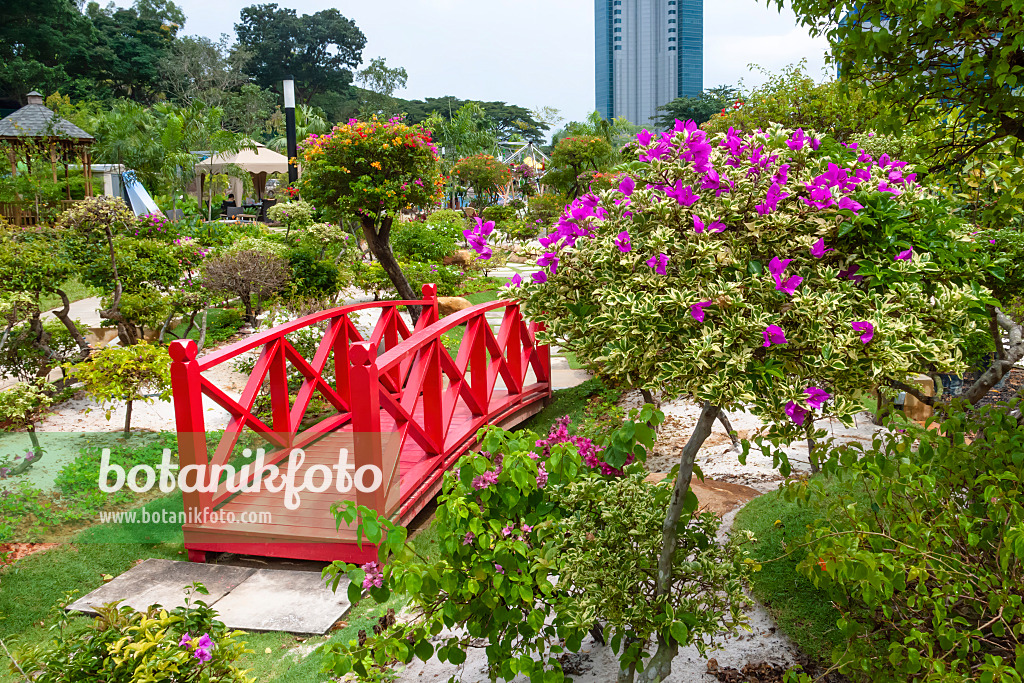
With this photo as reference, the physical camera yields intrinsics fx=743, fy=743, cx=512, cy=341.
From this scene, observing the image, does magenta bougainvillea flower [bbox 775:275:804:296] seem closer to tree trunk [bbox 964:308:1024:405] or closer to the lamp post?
tree trunk [bbox 964:308:1024:405]

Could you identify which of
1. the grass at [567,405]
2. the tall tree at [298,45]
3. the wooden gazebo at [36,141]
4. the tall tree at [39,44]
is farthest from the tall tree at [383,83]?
the grass at [567,405]

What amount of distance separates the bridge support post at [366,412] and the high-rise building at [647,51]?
10146cm

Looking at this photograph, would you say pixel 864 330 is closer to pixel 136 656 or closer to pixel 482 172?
pixel 136 656

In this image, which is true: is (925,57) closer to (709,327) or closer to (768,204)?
(768,204)

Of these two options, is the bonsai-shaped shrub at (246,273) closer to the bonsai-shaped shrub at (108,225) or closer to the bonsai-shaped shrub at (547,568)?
the bonsai-shaped shrub at (108,225)

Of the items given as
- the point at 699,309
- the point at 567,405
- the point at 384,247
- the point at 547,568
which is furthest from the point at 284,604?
the point at 384,247

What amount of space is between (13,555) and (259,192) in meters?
25.4

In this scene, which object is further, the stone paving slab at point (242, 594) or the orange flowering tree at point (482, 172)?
the orange flowering tree at point (482, 172)

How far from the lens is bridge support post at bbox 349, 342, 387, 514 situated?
411cm

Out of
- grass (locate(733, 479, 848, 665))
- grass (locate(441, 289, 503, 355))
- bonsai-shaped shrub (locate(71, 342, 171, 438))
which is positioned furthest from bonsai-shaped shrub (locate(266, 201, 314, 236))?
grass (locate(733, 479, 848, 665))

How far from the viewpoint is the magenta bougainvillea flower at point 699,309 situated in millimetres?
1907

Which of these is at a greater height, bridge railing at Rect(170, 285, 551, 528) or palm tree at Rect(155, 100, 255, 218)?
palm tree at Rect(155, 100, 255, 218)

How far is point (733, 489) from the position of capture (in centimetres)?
444

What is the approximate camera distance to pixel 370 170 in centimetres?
902
